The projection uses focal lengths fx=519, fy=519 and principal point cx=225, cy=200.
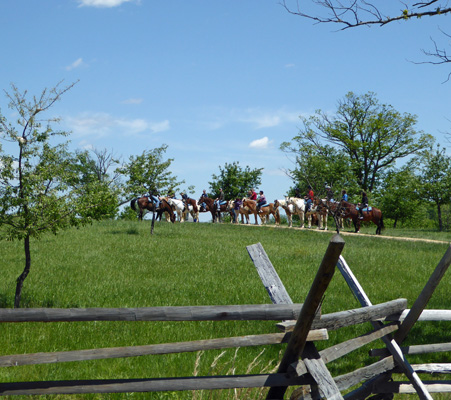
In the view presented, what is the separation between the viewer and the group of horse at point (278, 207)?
121 feet

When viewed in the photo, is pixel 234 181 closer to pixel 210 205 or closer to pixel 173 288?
pixel 210 205

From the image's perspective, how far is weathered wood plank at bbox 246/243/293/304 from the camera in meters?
5.41

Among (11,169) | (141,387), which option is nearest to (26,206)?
(11,169)

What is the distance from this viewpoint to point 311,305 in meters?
4.23

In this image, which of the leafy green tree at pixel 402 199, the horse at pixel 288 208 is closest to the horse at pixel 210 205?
the horse at pixel 288 208

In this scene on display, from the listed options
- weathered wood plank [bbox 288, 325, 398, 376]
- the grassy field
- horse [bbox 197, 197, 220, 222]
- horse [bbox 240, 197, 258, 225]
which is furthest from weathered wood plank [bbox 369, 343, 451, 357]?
horse [bbox 197, 197, 220, 222]

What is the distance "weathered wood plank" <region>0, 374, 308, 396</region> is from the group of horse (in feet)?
86.6

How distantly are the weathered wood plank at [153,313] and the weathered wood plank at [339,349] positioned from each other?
1.49 ft

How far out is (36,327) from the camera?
1070cm

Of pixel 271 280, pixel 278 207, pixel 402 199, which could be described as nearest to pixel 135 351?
pixel 271 280

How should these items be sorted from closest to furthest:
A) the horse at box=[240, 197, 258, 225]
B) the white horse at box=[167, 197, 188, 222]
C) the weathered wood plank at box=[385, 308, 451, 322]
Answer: the weathered wood plank at box=[385, 308, 451, 322] < the horse at box=[240, 197, 258, 225] < the white horse at box=[167, 197, 188, 222]

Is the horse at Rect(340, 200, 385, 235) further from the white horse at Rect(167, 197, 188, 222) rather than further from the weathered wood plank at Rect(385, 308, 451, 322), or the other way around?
the weathered wood plank at Rect(385, 308, 451, 322)

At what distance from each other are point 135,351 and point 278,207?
3878 cm

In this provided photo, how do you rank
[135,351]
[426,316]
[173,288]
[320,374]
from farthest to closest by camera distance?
[173,288]
[426,316]
[135,351]
[320,374]
